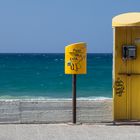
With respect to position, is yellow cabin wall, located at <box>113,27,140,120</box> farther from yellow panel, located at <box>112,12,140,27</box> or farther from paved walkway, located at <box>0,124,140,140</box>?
paved walkway, located at <box>0,124,140,140</box>

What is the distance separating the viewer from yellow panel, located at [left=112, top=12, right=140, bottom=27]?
466 inches

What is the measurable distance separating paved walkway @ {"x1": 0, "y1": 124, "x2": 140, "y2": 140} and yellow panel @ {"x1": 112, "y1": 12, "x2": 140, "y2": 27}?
1841 mm

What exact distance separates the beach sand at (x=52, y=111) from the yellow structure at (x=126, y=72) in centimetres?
24

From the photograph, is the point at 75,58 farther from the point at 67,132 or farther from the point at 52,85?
the point at 52,85

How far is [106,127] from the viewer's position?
1184cm

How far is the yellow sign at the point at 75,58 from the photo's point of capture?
1198 cm

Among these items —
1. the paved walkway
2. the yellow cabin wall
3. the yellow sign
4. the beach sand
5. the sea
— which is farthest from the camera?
the sea

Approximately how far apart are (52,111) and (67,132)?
100cm

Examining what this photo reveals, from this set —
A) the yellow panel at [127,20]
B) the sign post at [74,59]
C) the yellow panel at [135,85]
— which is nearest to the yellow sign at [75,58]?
the sign post at [74,59]

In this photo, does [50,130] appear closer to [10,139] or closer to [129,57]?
[10,139]

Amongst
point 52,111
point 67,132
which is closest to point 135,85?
point 52,111

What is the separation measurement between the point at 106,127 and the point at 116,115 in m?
0.47

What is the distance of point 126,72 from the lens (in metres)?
12.3

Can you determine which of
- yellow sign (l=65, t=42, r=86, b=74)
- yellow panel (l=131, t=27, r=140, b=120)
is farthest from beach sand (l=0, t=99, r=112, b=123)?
yellow sign (l=65, t=42, r=86, b=74)
